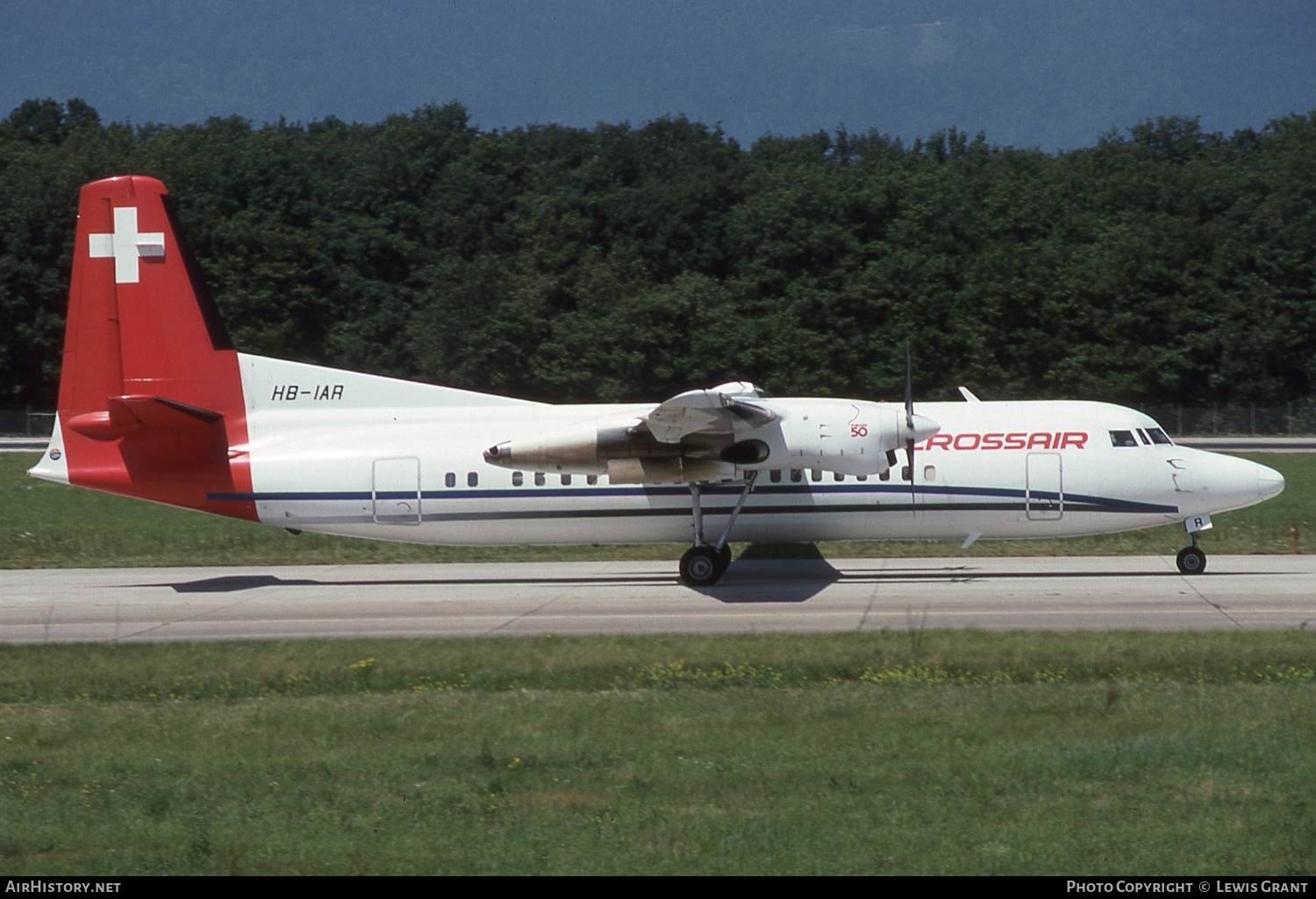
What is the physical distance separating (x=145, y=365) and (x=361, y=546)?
27.2 ft

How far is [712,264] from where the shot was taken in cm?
6275

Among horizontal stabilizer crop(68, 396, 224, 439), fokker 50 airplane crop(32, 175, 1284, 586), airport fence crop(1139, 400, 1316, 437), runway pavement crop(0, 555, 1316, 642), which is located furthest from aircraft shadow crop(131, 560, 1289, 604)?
airport fence crop(1139, 400, 1316, 437)

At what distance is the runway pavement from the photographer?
17.7 meters

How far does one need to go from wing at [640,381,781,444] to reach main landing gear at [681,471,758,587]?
4.91 ft

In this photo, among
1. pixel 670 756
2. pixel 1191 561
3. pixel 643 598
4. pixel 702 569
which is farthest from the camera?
pixel 1191 561

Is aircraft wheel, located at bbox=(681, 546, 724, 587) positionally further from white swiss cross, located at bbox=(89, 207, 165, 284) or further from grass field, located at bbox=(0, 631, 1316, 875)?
white swiss cross, located at bbox=(89, 207, 165, 284)

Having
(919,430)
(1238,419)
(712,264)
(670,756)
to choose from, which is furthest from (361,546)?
(1238,419)

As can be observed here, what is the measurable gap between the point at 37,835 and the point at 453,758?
3296 millimetres

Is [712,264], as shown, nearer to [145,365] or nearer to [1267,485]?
[1267,485]

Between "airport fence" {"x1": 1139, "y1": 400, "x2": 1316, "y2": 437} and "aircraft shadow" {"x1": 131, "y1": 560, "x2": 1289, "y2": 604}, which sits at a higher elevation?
"airport fence" {"x1": 1139, "y1": 400, "x2": 1316, "y2": 437}

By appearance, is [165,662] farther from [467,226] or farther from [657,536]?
[467,226]

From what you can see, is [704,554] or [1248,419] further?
[1248,419]

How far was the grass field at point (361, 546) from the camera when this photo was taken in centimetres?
2688

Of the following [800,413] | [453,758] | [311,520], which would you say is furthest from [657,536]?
[453,758]
